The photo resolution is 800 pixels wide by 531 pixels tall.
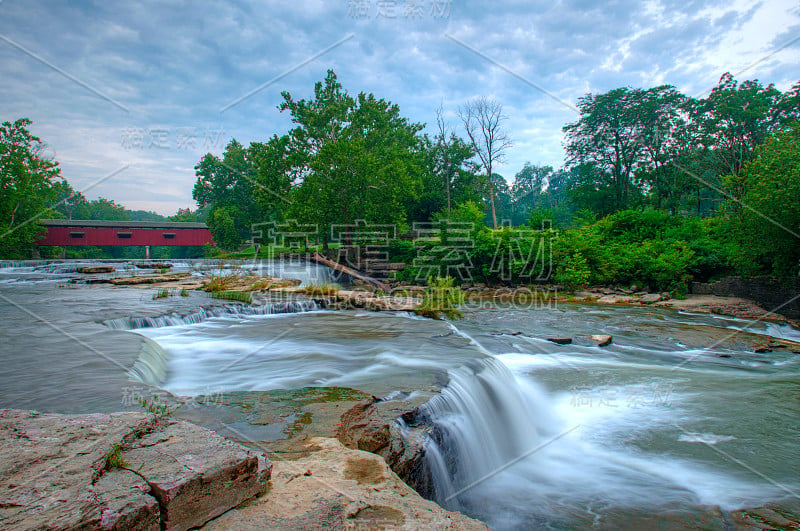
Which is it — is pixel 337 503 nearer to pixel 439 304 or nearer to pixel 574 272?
pixel 439 304

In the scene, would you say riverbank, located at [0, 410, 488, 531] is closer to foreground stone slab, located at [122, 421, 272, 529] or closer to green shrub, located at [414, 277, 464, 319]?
foreground stone slab, located at [122, 421, 272, 529]

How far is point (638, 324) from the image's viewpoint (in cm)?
1221

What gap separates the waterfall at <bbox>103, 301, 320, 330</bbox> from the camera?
29.6 feet

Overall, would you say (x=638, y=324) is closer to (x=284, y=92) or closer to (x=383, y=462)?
(x=383, y=462)

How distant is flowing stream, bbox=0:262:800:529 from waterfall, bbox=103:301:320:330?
0.06m

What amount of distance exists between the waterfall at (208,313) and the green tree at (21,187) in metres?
36.3

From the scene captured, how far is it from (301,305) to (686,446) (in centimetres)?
991

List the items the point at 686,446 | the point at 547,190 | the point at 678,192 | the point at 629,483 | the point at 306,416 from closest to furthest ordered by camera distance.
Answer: the point at 306,416
the point at 629,483
the point at 686,446
the point at 678,192
the point at 547,190

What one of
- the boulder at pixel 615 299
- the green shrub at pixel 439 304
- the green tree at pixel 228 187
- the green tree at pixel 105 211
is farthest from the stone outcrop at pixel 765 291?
the green tree at pixel 105 211

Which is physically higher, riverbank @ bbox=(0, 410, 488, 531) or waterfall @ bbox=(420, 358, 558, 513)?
riverbank @ bbox=(0, 410, 488, 531)

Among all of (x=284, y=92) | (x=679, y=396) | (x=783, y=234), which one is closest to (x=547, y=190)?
(x=284, y=92)

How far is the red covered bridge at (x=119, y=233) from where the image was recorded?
41.2 m

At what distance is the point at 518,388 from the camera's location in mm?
6445

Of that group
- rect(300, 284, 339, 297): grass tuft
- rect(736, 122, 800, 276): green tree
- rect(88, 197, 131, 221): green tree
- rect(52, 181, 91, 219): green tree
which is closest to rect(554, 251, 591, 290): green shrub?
rect(736, 122, 800, 276): green tree
